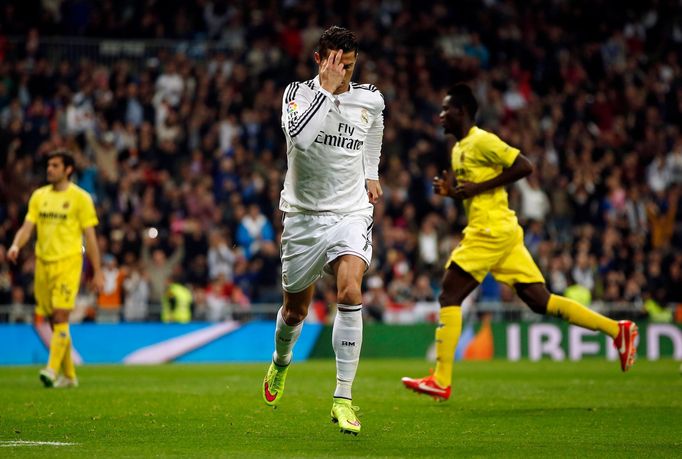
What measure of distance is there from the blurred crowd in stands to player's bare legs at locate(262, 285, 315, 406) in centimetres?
1202

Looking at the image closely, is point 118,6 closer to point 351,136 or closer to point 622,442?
point 351,136

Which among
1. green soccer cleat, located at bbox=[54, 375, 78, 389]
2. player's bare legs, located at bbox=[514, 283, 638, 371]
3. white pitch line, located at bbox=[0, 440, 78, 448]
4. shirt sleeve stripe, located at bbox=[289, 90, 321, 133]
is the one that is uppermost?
shirt sleeve stripe, located at bbox=[289, 90, 321, 133]

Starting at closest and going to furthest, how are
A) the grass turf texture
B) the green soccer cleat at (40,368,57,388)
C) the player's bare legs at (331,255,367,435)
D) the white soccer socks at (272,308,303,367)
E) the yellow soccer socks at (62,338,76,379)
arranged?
1. the grass turf texture
2. the player's bare legs at (331,255,367,435)
3. the white soccer socks at (272,308,303,367)
4. the green soccer cleat at (40,368,57,388)
5. the yellow soccer socks at (62,338,76,379)

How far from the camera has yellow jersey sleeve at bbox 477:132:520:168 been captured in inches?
436

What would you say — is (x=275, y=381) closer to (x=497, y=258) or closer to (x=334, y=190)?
(x=334, y=190)

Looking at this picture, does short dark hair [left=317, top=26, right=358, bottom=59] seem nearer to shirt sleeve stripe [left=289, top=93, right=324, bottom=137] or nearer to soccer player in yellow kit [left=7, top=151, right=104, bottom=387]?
shirt sleeve stripe [left=289, top=93, right=324, bottom=137]

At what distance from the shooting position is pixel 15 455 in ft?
21.9

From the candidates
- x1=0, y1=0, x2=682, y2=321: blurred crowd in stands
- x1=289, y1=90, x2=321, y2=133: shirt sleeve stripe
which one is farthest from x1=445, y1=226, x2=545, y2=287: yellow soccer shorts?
x1=0, y1=0, x2=682, y2=321: blurred crowd in stands

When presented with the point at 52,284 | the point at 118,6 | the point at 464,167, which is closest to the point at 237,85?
the point at 118,6

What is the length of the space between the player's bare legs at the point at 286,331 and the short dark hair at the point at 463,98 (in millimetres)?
3092

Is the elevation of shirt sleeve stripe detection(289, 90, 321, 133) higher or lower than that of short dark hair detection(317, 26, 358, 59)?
lower

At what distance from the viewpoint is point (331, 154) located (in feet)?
27.1

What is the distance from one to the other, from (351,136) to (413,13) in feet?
70.4

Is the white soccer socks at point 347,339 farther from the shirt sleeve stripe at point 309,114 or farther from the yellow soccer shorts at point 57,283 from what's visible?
the yellow soccer shorts at point 57,283
